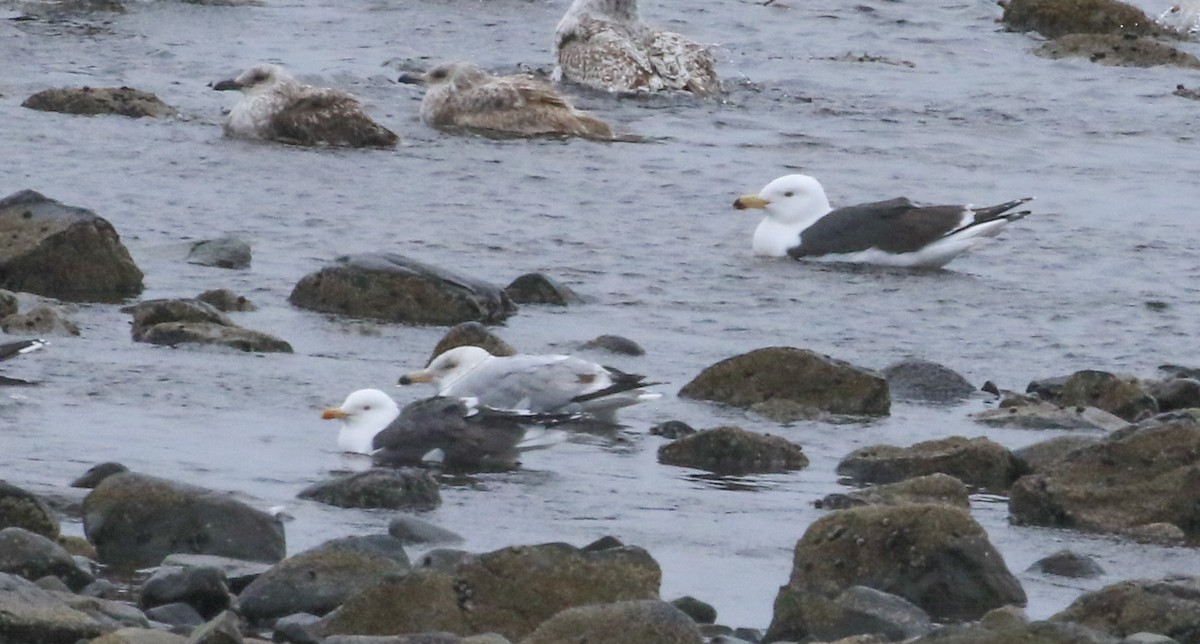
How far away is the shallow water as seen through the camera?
7621 millimetres

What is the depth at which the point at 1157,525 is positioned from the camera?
715 cm

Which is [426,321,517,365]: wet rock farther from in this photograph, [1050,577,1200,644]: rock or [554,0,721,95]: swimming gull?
[554,0,721,95]: swimming gull

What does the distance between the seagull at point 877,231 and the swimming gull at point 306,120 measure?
3630mm

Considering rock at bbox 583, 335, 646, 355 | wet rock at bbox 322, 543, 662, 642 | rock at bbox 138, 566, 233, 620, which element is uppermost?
wet rock at bbox 322, 543, 662, 642

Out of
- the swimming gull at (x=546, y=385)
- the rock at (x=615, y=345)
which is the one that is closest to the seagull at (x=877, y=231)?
the rock at (x=615, y=345)

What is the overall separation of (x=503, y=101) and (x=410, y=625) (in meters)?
11.7

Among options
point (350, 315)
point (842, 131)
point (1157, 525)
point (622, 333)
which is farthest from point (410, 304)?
point (842, 131)

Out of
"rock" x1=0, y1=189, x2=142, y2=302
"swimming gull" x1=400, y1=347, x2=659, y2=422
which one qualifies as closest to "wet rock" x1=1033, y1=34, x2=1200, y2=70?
"rock" x1=0, y1=189, x2=142, y2=302

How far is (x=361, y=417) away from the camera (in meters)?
8.20

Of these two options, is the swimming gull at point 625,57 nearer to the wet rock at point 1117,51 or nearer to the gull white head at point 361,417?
the wet rock at point 1117,51

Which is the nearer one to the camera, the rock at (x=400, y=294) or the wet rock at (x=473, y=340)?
the wet rock at (x=473, y=340)

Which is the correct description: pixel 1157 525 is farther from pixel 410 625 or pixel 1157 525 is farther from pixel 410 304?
pixel 410 304

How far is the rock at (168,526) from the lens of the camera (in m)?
6.46

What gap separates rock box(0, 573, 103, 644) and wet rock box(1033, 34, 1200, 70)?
1745 cm
